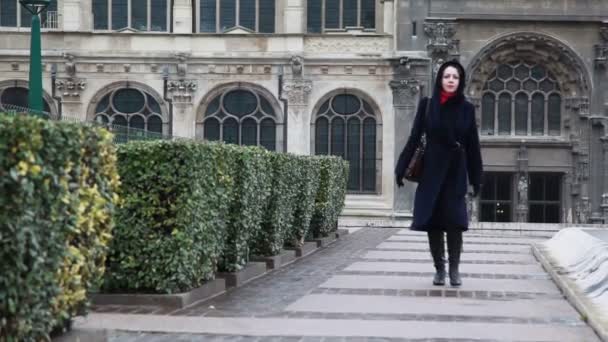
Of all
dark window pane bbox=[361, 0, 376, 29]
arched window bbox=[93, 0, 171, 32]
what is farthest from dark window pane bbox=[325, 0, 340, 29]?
arched window bbox=[93, 0, 171, 32]

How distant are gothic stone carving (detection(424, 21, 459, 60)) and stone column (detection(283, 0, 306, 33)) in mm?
4191

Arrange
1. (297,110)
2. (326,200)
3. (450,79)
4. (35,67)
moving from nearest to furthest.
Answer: (450,79)
(35,67)
(326,200)
(297,110)

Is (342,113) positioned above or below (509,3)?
below

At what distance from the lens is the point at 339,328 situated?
28.2ft

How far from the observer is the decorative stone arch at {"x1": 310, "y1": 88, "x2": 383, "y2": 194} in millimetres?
36812

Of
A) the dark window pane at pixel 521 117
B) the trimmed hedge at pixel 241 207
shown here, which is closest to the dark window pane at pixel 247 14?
the dark window pane at pixel 521 117

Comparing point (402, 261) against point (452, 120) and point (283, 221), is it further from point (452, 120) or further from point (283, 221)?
point (452, 120)

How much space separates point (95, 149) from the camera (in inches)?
276

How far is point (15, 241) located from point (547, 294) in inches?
296

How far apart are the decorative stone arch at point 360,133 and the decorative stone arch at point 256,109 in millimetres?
1108

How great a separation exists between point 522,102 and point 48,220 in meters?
32.2

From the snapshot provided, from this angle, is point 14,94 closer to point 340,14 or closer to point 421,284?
point 340,14

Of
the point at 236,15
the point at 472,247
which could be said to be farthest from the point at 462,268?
the point at 236,15

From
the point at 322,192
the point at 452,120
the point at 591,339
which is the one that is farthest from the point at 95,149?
the point at 322,192
